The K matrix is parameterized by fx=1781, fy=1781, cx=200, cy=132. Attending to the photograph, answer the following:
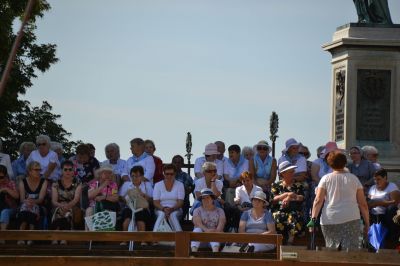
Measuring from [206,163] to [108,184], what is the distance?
1.54 metres

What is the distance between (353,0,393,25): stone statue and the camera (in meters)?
33.1

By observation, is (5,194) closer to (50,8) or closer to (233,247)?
(233,247)

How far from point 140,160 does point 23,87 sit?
15683mm

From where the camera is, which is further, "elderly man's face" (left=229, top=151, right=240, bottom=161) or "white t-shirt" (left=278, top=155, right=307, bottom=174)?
"elderly man's face" (left=229, top=151, right=240, bottom=161)

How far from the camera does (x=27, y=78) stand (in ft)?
146

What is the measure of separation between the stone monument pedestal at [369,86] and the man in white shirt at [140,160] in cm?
508

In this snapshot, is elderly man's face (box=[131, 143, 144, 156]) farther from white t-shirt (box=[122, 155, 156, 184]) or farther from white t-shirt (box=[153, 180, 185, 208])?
white t-shirt (box=[153, 180, 185, 208])

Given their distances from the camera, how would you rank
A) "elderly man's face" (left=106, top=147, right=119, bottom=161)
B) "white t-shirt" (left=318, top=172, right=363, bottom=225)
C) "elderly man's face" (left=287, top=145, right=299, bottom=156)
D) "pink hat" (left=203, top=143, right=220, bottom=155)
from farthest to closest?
"elderly man's face" (left=106, top=147, right=119, bottom=161), "pink hat" (left=203, top=143, right=220, bottom=155), "elderly man's face" (left=287, top=145, right=299, bottom=156), "white t-shirt" (left=318, top=172, right=363, bottom=225)

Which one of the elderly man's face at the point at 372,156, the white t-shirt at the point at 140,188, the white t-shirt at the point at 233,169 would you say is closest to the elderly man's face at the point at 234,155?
the white t-shirt at the point at 233,169

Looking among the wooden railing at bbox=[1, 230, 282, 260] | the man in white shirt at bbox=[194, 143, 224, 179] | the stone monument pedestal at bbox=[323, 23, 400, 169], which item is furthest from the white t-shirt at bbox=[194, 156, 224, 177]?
the wooden railing at bbox=[1, 230, 282, 260]

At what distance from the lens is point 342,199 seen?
22656 mm

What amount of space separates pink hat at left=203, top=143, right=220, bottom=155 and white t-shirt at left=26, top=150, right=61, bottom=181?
7.76 ft

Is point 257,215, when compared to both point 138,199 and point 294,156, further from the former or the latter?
point 138,199

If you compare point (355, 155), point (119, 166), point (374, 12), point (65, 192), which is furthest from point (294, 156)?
point (374, 12)
